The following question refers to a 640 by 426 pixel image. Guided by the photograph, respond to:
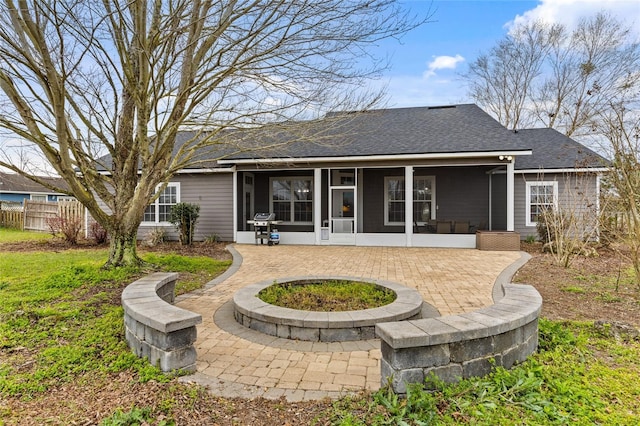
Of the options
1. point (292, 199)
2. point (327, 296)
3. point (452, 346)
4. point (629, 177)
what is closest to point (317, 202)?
point (292, 199)

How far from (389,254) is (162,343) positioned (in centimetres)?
766

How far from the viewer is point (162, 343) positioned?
9.30ft

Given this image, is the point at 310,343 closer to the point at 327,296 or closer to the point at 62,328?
the point at 327,296

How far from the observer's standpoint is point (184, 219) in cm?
1174

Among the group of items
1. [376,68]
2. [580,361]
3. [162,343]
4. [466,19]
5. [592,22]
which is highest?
[592,22]

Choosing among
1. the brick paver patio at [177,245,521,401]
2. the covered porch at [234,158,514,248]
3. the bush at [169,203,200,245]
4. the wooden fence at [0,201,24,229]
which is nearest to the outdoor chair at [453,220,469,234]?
the covered porch at [234,158,514,248]

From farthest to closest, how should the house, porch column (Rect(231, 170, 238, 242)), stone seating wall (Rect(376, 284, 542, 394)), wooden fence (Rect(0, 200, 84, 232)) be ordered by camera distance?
wooden fence (Rect(0, 200, 84, 232)) < porch column (Rect(231, 170, 238, 242)) < the house < stone seating wall (Rect(376, 284, 542, 394))

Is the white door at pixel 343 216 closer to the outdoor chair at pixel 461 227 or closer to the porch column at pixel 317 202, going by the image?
the porch column at pixel 317 202

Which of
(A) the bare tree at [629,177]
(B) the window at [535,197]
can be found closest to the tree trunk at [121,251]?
(A) the bare tree at [629,177]

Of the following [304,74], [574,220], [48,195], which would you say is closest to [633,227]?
[574,220]

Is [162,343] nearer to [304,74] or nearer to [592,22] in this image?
[304,74]

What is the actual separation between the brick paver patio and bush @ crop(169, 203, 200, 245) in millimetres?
3342

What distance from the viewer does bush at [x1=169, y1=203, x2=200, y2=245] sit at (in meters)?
11.7

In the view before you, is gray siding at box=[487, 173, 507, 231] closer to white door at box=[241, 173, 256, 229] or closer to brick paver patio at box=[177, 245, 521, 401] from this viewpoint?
brick paver patio at box=[177, 245, 521, 401]
